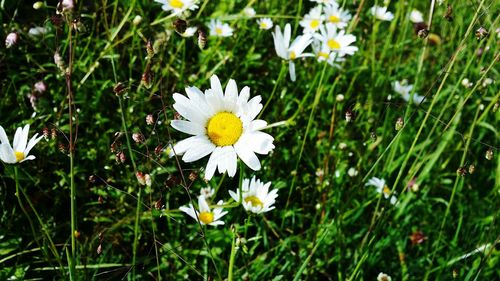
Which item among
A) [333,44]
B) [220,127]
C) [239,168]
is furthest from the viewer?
[333,44]

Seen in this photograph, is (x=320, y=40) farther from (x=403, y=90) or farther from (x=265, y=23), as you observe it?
(x=403, y=90)

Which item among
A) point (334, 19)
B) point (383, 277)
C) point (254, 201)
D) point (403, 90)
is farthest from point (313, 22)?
point (383, 277)

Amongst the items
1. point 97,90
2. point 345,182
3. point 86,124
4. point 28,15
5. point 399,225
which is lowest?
point 399,225

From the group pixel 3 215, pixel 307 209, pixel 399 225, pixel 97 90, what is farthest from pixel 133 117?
pixel 399 225

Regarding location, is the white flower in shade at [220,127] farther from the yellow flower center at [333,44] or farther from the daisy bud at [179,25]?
the yellow flower center at [333,44]

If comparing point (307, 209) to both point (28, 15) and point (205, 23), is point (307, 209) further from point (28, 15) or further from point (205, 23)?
point (28, 15)

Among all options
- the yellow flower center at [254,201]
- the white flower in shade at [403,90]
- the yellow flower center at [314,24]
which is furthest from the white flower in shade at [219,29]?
the yellow flower center at [254,201]

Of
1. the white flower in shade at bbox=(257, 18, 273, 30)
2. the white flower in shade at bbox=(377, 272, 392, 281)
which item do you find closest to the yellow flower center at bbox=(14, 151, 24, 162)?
the white flower in shade at bbox=(377, 272, 392, 281)
